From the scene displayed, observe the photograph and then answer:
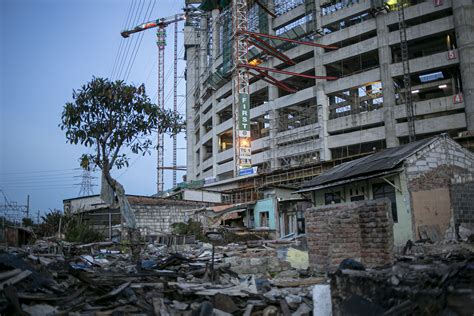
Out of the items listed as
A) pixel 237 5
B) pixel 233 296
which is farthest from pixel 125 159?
pixel 237 5

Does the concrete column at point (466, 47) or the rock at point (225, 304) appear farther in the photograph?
the concrete column at point (466, 47)

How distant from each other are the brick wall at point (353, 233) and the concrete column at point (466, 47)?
31.3m

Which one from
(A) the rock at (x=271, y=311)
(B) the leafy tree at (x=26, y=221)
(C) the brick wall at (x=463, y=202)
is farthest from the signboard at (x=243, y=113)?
(A) the rock at (x=271, y=311)

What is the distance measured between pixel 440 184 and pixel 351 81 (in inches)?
1057

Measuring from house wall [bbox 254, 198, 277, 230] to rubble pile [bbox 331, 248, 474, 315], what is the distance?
2433 cm

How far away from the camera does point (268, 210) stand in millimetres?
31391

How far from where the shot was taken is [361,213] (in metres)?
8.18

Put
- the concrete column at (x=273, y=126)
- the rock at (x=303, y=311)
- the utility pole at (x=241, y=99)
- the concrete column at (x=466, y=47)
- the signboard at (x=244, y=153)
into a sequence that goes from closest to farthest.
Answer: the rock at (x=303, y=311) → the concrete column at (x=466, y=47) → the utility pole at (x=241, y=99) → the signboard at (x=244, y=153) → the concrete column at (x=273, y=126)

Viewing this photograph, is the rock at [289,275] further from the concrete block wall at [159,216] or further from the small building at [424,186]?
the concrete block wall at [159,216]

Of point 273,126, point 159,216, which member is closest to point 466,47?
point 273,126

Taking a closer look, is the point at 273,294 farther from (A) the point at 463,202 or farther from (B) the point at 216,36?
(B) the point at 216,36

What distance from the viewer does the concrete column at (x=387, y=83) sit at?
38.4 m

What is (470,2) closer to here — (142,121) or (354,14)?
(354,14)

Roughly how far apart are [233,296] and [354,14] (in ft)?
136
